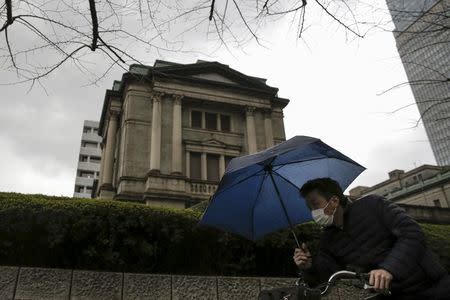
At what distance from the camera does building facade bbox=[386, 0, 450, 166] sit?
186 inches

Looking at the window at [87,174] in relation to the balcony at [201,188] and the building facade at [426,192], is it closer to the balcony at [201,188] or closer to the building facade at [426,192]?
the building facade at [426,192]

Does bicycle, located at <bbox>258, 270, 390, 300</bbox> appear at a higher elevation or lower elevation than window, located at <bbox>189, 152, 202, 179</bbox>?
lower

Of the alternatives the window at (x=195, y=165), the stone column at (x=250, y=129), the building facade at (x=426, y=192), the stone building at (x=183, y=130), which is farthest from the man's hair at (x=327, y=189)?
the building facade at (x=426, y=192)

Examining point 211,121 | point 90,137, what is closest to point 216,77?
point 211,121

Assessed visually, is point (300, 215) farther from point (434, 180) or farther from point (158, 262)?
point (434, 180)

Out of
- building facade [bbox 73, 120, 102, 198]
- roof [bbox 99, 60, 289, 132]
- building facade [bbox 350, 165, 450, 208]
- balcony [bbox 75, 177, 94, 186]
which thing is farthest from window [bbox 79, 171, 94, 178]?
building facade [bbox 350, 165, 450, 208]

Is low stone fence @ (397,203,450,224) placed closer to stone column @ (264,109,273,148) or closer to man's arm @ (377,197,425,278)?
stone column @ (264,109,273,148)

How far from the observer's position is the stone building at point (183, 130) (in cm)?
2291

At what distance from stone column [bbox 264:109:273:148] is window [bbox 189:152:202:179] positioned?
190 inches

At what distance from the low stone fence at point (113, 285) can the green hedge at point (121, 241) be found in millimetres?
398

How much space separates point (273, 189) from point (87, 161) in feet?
257

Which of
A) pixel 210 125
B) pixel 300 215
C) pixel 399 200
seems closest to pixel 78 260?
pixel 300 215

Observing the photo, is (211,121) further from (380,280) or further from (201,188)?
(380,280)

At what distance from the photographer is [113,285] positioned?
208 inches
